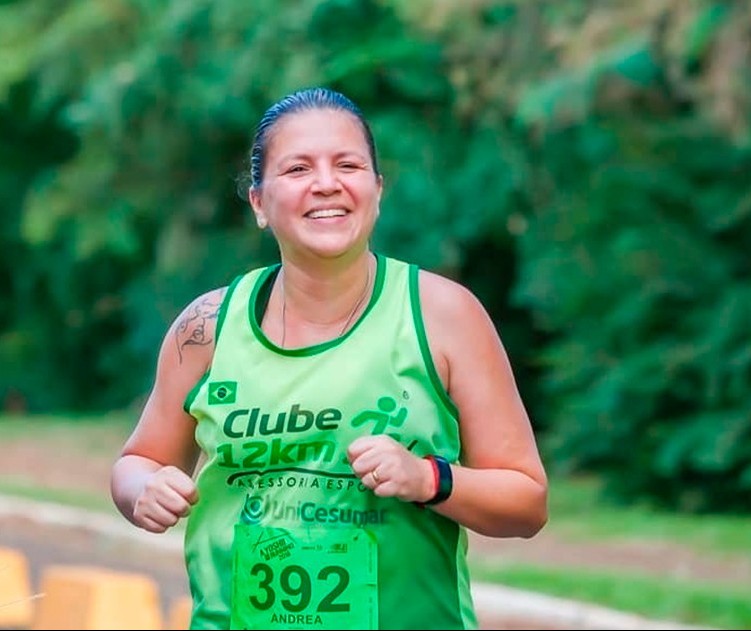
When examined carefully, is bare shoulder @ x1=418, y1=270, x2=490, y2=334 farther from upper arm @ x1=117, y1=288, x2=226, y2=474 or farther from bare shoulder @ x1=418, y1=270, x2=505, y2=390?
upper arm @ x1=117, y1=288, x2=226, y2=474

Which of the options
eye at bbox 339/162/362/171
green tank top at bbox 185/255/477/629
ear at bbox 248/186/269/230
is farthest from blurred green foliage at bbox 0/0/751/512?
green tank top at bbox 185/255/477/629

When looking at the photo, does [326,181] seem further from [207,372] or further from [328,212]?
[207,372]

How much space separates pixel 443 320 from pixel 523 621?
5.51 meters

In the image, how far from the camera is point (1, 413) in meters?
27.6

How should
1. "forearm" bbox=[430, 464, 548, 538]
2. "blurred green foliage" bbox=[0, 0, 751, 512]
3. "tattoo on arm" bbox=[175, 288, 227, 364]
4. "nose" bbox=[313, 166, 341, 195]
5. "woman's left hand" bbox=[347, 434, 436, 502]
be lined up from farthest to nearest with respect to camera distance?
"blurred green foliage" bbox=[0, 0, 751, 512]
"tattoo on arm" bbox=[175, 288, 227, 364]
"nose" bbox=[313, 166, 341, 195]
"forearm" bbox=[430, 464, 548, 538]
"woman's left hand" bbox=[347, 434, 436, 502]

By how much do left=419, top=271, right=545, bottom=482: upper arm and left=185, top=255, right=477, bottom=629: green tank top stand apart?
0.03 metres

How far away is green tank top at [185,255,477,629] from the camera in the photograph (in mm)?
3197

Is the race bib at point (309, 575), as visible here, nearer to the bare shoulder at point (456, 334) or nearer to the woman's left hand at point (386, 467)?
the woman's left hand at point (386, 467)

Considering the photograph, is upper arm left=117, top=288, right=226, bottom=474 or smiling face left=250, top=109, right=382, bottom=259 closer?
smiling face left=250, top=109, right=382, bottom=259

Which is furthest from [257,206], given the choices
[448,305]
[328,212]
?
[448,305]

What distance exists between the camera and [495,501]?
3227 millimetres

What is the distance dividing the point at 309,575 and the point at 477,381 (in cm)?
43

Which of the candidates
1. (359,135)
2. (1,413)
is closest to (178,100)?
(1,413)

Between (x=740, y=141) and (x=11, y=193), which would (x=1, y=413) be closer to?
(x=11, y=193)
